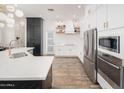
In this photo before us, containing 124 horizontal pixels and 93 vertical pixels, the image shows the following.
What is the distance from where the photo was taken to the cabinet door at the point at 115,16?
226 cm

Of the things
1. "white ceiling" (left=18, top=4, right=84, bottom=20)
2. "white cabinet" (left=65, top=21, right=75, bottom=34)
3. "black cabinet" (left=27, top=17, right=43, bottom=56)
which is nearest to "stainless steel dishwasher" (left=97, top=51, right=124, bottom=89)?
"white ceiling" (left=18, top=4, right=84, bottom=20)

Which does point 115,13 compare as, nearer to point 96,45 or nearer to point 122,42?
point 122,42

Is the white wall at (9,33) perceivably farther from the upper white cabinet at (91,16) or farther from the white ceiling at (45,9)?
the upper white cabinet at (91,16)

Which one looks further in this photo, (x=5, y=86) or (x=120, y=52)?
(x=120, y=52)

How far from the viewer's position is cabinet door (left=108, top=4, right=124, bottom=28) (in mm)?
2256

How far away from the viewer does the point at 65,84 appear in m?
3.80

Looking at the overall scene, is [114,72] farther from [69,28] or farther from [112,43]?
[69,28]

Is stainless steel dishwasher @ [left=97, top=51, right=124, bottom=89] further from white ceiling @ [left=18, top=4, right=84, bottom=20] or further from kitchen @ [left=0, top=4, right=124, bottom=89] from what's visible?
white ceiling @ [left=18, top=4, right=84, bottom=20]

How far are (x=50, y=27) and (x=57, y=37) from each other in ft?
2.27

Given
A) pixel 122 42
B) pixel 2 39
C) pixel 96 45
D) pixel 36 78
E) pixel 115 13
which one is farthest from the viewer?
pixel 96 45

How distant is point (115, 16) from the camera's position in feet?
8.18

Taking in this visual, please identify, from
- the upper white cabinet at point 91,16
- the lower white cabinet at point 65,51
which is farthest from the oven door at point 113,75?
the lower white cabinet at point 65,51

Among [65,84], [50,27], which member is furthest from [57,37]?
[65,84]

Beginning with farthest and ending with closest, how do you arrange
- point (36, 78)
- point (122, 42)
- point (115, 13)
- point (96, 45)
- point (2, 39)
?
point (96, 45), point (2, 39), point (115, 13), point (122, 42), point (36, 78)
